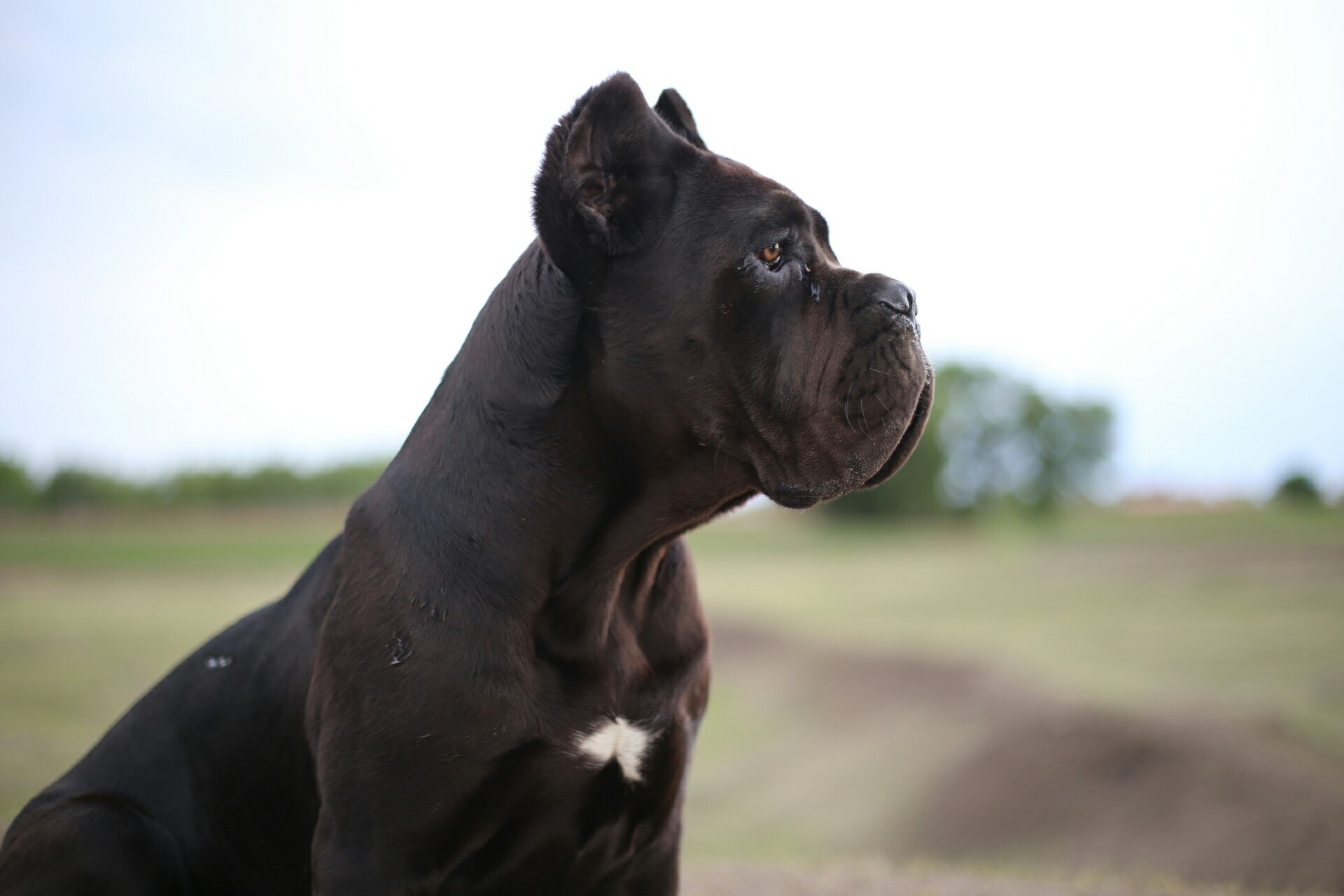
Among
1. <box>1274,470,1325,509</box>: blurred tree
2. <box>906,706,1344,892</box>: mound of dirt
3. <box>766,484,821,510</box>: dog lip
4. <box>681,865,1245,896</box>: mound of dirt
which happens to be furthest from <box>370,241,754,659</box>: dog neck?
<box>1274,470,1325,509</box>: blurred tree

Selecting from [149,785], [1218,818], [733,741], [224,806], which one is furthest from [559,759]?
[733,741]

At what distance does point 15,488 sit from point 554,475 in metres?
26.7

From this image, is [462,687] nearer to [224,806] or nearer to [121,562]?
[224,806]

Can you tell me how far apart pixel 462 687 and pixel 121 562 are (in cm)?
3654

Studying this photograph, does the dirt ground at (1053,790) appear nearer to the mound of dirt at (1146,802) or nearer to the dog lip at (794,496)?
the mound of dirt at (1146,802)

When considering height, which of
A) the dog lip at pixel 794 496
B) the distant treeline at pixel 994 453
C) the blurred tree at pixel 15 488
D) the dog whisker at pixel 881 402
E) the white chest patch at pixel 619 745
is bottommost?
the white chest patch at pixel 619 745

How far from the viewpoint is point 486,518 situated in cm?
250

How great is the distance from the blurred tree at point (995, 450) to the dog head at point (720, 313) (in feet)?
140

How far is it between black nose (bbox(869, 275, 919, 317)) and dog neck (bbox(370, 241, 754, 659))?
1.91ft

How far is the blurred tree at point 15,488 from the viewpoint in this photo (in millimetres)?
22422

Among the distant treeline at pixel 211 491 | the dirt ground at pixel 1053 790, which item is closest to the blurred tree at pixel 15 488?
the distant treeline at pixel 211 491

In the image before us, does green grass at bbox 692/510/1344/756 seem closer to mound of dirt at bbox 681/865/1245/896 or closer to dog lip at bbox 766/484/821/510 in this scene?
mound of dirt at bbox 681/865/1245/896

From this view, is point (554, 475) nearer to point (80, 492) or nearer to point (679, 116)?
point (679, 116)

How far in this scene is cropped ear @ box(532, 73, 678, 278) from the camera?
7.93 ft
